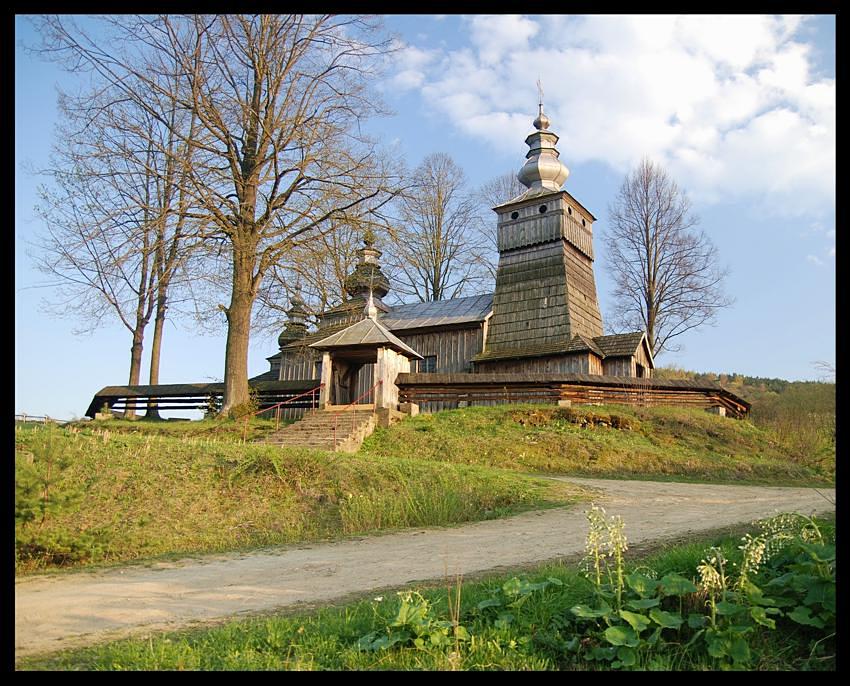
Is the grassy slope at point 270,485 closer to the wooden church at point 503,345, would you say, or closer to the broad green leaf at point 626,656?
the wooden church at point 503,345

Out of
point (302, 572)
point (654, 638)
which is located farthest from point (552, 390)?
point (654, 638)

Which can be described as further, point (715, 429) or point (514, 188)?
point (514, 188)

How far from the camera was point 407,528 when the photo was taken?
9008mm

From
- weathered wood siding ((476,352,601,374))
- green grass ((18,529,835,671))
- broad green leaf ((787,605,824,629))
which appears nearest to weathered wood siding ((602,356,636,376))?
weathered wood siding ((476,352,601,374))

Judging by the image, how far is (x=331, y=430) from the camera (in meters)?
17.5

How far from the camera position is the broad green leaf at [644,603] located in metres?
3.93

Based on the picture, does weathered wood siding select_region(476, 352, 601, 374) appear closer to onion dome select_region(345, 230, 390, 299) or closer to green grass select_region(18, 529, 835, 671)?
onion dome select_region(345, 230, 390, 299)

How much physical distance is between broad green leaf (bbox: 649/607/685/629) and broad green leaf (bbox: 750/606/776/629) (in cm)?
38

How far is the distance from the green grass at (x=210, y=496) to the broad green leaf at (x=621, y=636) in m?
5.35

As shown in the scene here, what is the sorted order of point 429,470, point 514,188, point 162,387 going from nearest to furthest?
point 429,470
point 162,387
point 514,188

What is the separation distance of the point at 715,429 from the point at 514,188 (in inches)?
966

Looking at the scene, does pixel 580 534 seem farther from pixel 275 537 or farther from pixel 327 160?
pixel 327 160

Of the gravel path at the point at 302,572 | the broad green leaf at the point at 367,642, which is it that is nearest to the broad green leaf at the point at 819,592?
the gravel path at the point at 302,572
